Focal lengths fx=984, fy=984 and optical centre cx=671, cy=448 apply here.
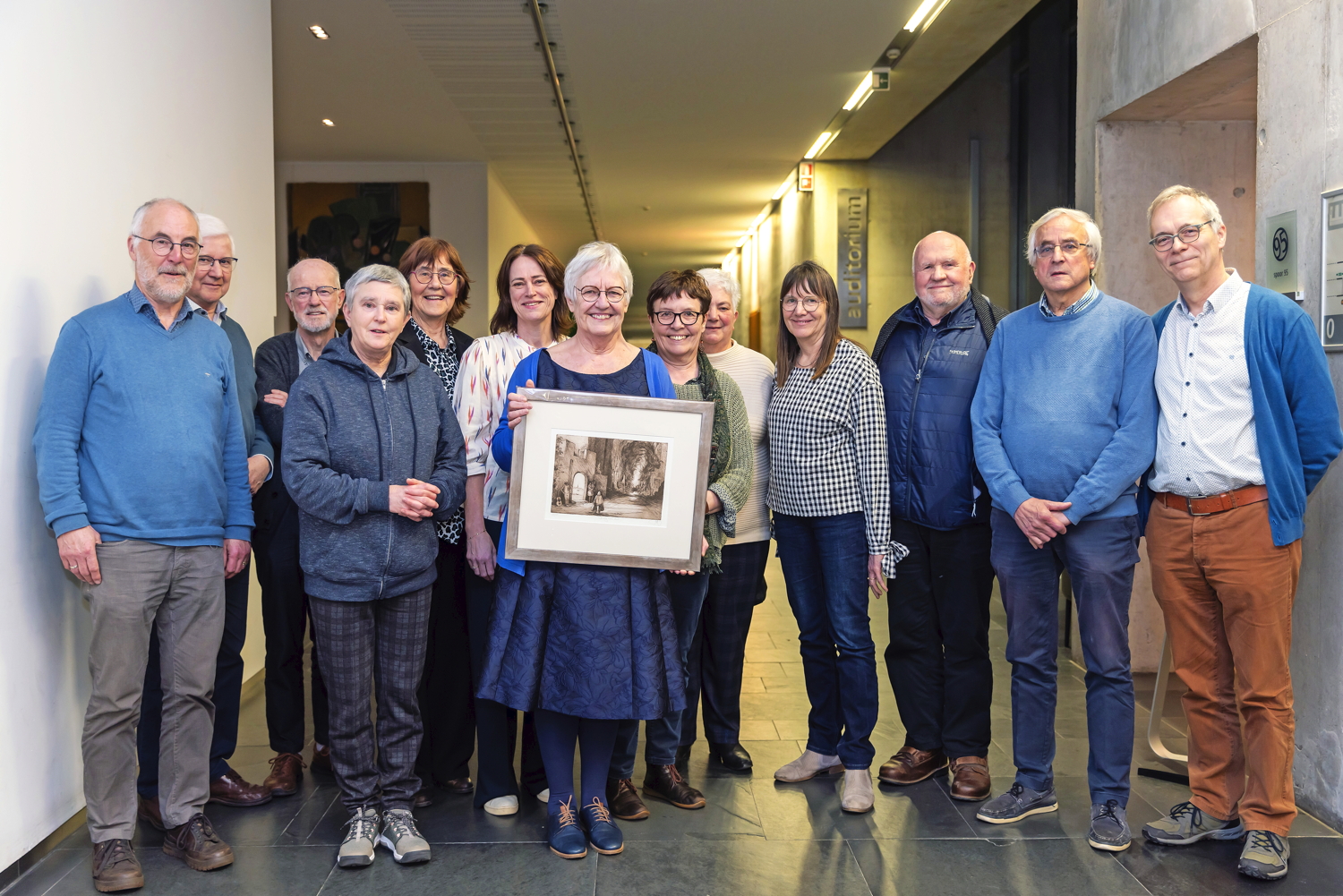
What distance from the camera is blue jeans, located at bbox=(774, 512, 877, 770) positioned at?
10.6 feet

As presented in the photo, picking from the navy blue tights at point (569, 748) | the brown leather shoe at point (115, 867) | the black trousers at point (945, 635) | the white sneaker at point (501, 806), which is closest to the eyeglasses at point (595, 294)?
the navy blue tights at point (569, 748)

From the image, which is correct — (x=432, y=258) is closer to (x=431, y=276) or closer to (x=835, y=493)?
(x=431, y=276)

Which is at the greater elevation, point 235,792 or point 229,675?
point 229,675

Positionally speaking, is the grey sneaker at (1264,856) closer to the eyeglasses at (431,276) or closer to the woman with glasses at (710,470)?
the woman with glasses at (710,470)

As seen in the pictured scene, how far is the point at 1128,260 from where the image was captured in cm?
467

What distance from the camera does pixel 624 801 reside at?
318cm

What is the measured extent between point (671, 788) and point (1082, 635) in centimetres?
142

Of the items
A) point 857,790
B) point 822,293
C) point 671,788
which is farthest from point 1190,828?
point 822,293

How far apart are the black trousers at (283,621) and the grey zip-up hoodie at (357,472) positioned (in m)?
0.58

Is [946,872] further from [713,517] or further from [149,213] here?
[149,213]

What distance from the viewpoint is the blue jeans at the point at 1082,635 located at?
9.86 feet

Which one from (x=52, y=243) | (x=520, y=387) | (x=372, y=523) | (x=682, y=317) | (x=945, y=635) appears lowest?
(x=945, y=635)

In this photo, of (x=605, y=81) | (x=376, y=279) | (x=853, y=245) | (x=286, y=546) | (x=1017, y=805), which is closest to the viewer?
(x=376, y=279)

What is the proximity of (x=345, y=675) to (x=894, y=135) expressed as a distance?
8996 mm
